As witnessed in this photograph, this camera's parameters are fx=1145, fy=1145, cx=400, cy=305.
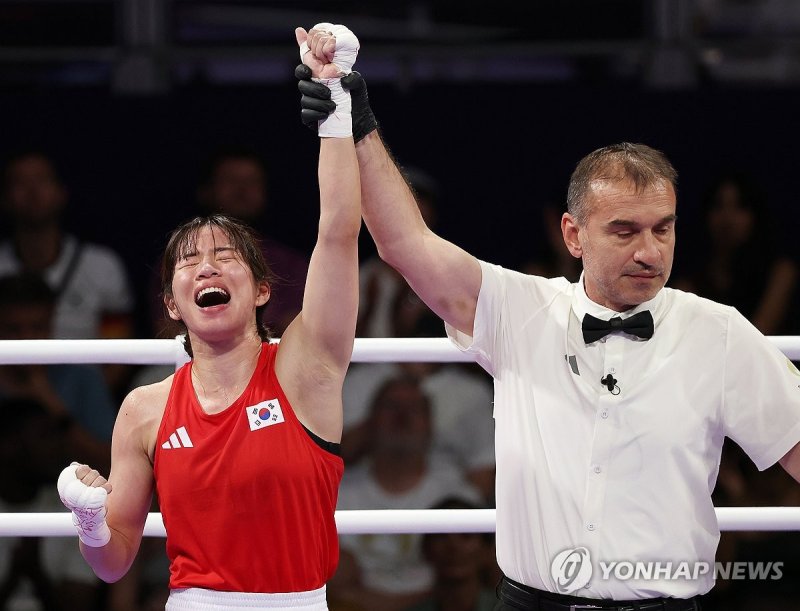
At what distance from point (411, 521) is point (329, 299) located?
65cm

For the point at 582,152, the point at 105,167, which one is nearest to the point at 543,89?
the point at 582,152

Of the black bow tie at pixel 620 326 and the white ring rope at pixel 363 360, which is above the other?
the black bow tie at pixel 620 326

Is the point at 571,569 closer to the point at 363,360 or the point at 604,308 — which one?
the point at 604,308

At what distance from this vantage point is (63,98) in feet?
14.7

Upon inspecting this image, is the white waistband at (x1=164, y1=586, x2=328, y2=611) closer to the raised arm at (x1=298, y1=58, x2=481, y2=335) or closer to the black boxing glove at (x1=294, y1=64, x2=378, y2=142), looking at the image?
the raised arm at (x1=298, y1=58, x2=481, y2=335)

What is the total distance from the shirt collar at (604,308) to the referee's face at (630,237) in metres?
0.03

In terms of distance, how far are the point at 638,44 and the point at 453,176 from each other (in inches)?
36.3

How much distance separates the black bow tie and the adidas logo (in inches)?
29.0

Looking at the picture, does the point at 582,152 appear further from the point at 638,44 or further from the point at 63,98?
the point at 63,98

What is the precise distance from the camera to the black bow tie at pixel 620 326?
2057mm

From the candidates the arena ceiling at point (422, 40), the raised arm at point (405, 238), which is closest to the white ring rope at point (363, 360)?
the raised arm at point (405, 238)

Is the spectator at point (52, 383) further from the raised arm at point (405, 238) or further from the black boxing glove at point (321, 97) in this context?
the black boxing glove at point (321, 97)

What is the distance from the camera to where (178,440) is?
204cm

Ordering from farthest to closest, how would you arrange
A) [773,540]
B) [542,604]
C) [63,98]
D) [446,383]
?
1. [63,98]
2. [446,383]
3. [773,540]
4. [542,604]
